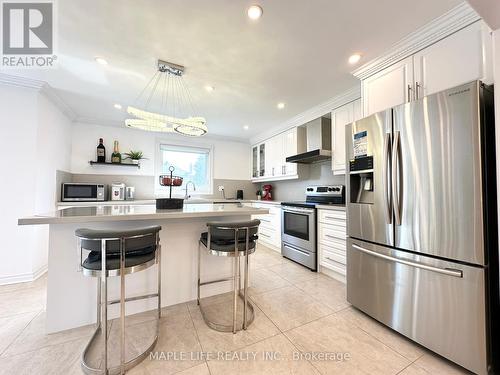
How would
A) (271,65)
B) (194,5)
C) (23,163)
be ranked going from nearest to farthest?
(194,5) < (271,65) < (23,163)

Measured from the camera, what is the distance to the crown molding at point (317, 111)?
2.73 metres

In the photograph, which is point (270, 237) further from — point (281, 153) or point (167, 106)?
point (167, 106)

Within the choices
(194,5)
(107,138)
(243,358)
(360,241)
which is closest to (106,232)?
(243,358)

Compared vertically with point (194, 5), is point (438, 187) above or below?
below

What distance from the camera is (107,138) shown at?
399cm

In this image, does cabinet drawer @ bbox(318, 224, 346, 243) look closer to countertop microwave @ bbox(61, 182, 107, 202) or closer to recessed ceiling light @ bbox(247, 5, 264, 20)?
recessed ceiling light @ bbox(247, 5, 264, 20)

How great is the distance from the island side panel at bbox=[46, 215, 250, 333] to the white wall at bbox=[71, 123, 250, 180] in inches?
110

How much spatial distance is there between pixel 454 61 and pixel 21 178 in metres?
4.58

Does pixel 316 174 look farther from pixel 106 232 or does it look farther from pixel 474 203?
pixel 106 232

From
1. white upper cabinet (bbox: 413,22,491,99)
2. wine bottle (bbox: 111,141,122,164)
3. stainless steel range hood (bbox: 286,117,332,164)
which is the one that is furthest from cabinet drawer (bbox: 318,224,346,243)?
wine bottle (bbox: 111,141,122,164)

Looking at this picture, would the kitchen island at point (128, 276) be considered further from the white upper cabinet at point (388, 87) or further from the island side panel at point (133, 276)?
the white upper cabinet at point (388, 87)

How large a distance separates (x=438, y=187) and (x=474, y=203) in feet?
0.64

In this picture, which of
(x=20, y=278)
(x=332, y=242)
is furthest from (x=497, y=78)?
(x=20, y=278)

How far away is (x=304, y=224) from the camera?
3.03m
